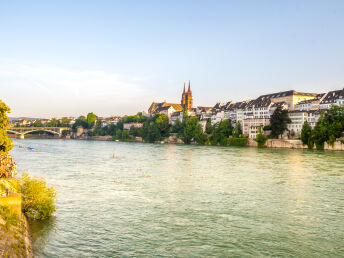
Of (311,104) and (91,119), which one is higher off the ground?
(311,104)

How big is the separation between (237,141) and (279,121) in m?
11.8

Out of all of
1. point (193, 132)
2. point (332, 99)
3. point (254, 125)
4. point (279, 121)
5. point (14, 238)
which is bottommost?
point (14, 238)

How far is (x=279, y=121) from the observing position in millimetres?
80062

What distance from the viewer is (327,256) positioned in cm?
1089

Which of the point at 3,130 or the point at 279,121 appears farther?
the point at 279,121

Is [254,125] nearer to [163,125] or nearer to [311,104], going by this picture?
[311,104]

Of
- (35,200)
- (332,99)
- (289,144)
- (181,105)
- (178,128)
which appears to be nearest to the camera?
(35,200)

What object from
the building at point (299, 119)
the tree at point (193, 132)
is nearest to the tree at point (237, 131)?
the tree at point (193, 132)

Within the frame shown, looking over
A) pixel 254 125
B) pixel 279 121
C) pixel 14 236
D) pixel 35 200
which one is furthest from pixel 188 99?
pixel 14 236

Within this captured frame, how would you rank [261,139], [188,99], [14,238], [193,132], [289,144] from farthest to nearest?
[188,99] → [193,132] → [261,139] → [289,144] → [14,238]

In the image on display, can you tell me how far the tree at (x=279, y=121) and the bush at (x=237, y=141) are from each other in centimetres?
741

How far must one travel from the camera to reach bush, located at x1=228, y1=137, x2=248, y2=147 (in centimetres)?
8506

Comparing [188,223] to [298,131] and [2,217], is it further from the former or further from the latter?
[298,131]

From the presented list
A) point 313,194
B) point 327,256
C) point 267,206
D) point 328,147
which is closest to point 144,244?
point 327,256
